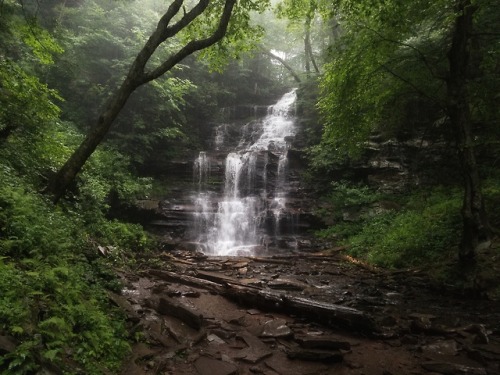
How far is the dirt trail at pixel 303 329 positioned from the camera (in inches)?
181

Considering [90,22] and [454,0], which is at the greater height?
[90,22]

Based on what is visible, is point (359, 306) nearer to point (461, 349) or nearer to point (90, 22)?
point (461, 349)

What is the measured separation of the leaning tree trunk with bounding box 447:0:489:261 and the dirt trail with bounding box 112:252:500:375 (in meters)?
1.78

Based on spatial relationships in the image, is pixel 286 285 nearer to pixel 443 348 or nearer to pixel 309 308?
pixel 309 308

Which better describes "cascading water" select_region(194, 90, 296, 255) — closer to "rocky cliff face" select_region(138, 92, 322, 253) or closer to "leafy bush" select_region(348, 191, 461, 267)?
"rocky cliff face" select_region(138, 92, 322, 253)

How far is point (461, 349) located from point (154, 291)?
236 inches

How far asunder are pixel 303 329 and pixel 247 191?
14134mm

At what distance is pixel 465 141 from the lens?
852 centimetres

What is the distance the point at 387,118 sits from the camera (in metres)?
11.8

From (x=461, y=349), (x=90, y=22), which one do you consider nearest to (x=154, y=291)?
(x=461, y=349)

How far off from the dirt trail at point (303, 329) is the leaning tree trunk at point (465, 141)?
5.84 feet

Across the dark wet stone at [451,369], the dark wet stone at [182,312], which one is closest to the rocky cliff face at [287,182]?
the dark wet stone at [182,312]

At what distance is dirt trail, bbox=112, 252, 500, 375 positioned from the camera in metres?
4.61

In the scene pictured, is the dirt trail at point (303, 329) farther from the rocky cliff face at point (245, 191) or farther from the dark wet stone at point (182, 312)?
the rocky cliff face at point (245, 191)
